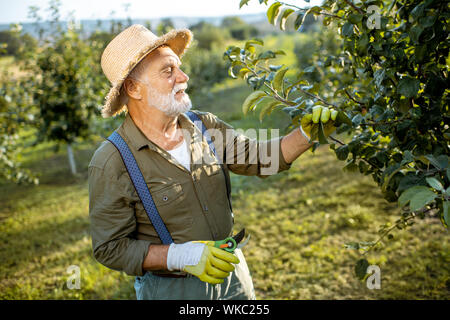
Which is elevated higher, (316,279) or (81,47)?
(81,47)

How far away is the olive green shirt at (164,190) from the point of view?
1636 millimetres

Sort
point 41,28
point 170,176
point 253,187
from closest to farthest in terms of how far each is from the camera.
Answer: point 170,176, point 253,187, point 41,28

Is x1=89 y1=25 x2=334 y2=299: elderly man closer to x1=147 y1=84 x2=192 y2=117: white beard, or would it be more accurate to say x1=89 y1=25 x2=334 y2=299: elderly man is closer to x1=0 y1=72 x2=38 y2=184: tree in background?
x1=147 y1=84 x2=192 y2=117: white beard

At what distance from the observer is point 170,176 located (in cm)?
176

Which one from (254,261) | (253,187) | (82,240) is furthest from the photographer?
(253,187)

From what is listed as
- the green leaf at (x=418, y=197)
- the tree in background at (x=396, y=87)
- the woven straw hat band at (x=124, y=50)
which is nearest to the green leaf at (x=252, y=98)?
the tree in background at (x=396, y=87)

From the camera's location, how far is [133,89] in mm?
1859

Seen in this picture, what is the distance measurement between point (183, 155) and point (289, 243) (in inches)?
102

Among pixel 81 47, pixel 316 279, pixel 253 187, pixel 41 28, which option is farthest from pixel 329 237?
pixel 41 28

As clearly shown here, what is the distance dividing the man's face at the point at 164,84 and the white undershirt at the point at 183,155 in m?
0.18

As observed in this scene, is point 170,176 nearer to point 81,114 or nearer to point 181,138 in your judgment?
point 181,138

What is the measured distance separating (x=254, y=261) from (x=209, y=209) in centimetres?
219

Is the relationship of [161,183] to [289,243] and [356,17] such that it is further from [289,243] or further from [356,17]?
Answer: [289,243]
